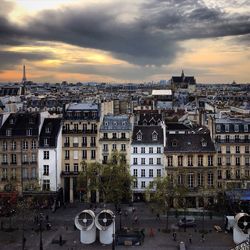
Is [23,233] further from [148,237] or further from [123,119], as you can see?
[123,119]

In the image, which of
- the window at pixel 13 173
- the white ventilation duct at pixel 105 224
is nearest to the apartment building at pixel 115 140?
the window at pixel 13 173

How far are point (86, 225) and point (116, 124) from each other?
30202 mm

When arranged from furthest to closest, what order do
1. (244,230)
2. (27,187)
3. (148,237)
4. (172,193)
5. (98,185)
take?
(27,187) < (98,185) < (172,193) < (148,237) < (244,230)

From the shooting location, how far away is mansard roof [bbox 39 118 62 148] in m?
91.2

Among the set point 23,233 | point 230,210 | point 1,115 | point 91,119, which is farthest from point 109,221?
point 1,115

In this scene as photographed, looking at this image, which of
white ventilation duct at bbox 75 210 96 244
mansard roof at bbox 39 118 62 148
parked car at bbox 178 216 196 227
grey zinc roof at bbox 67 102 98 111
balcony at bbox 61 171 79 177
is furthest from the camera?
grey zinc roof at bbox 67 102 98 111

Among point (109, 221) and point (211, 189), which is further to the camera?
point (211, 189)

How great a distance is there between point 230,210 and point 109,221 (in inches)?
929

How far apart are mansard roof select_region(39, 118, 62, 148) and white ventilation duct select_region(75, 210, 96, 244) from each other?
25493 mm

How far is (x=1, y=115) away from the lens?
309 feet

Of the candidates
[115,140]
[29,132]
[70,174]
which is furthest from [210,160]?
[29,132]

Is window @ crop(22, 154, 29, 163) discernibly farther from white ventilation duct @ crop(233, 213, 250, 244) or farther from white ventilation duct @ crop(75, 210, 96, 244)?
white ventilation duct @ crop(233, 213, 250, 244)

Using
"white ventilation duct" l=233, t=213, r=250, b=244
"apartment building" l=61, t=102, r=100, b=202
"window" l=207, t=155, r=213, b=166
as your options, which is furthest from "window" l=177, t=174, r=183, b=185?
"white ventilation duct" l=233, t=213, r=250, b=244

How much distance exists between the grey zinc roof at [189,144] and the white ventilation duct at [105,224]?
2667cm
